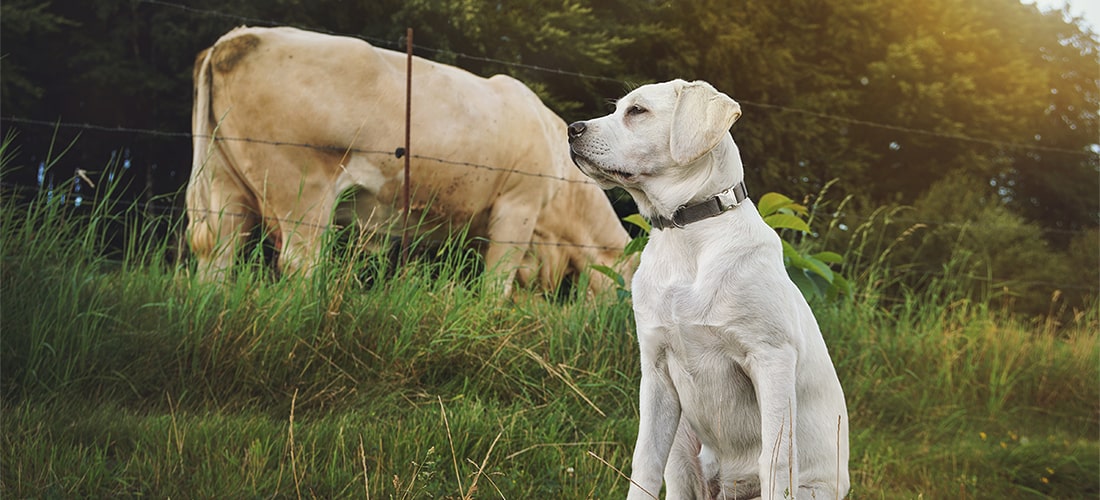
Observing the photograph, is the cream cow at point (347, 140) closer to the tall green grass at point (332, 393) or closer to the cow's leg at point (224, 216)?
the cow's leg at point (224, 216)

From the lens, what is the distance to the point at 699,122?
8.54 feet

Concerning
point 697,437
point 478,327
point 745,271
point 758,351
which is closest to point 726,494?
point 697,437

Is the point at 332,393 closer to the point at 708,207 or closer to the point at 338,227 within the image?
the point at 338,227

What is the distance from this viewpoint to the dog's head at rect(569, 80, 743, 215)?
261 centimetres

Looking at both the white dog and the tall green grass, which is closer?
the white dog

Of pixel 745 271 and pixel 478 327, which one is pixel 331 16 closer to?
pixel 478 327

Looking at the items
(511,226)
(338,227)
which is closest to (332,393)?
(338,227)

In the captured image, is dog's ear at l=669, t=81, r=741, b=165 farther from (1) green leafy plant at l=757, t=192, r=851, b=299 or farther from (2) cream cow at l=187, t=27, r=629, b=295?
(2) cream cow at l=187, t=27, r=629, b=295

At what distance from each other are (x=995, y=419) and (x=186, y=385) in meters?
4.84

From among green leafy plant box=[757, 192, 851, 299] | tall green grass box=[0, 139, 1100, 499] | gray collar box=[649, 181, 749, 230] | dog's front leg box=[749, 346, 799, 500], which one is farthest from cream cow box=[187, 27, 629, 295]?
dog's front leg box=[749, 346, 799, 500]

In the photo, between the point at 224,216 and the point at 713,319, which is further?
the point at 224,216

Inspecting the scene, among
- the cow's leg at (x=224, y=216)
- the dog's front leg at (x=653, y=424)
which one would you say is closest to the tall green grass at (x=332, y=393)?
the dog's front leg at (x=653, y=424)

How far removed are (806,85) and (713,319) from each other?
9760 mm

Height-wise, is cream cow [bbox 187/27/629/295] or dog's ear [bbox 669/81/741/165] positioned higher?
dog's ear [bbox 669/81/741/165]
